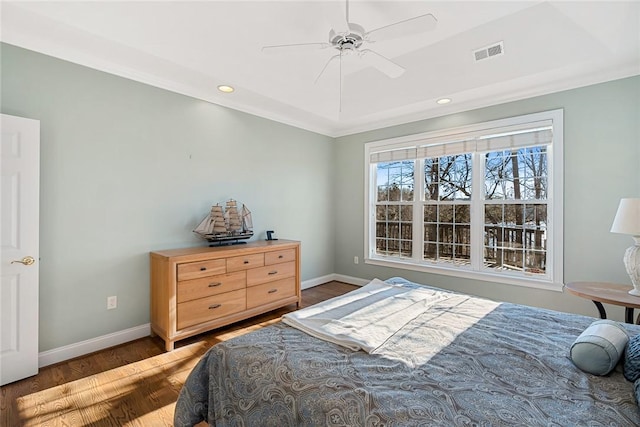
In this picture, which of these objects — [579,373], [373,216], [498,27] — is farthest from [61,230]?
[498,27]

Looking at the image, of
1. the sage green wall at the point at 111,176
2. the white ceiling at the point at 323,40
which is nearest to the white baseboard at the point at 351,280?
the sage green wall at the point at 111,176

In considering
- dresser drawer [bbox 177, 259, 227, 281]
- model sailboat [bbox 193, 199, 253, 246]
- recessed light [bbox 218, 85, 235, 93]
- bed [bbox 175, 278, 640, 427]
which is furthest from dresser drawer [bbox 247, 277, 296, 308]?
recessed light [bbox 218, 85, 235, 93]

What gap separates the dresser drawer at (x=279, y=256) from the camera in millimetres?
3441

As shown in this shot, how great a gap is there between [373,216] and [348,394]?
12.6ft

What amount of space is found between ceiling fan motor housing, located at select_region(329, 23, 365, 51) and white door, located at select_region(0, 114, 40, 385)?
7.64 ft

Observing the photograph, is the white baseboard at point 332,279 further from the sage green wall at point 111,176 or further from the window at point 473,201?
the sage green wall at point 111,176

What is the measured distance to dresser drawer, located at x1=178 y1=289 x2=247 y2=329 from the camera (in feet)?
8.92

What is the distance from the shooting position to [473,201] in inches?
147

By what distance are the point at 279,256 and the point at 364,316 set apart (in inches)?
78.4

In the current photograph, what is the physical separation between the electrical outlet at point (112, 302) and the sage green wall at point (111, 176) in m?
0.04

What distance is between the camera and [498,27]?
98.7 inches

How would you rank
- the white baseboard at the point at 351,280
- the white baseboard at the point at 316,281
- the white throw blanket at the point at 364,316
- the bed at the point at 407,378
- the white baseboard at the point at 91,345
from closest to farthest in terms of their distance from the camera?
the bed at the point at 407,378, the white throw blanket at the point at 364,316, the white baseboard at the point at 91,345, the white baseboard at the point at 316,281, the white baseboard at the point at 351,280

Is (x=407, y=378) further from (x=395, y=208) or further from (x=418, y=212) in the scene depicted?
(x=395, y=208)

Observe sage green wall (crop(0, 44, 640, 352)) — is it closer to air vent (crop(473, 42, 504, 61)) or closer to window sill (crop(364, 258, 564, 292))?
window sill (crop(364, 258, 564, 292))
